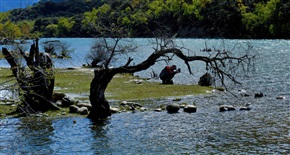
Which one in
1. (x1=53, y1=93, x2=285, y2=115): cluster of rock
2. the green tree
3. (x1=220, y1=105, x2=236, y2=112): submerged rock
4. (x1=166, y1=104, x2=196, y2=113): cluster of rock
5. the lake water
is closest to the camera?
the lake water

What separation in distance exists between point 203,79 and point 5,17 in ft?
108

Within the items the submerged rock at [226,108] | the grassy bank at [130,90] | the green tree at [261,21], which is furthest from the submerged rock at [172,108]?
the green tree at [261,21]

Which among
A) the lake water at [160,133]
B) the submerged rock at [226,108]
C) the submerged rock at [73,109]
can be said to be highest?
the submerged rock at [73,109]

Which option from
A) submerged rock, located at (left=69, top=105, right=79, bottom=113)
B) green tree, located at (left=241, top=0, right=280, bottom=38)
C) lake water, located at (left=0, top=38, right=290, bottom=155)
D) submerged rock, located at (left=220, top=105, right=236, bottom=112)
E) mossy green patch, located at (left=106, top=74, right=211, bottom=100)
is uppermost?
green tree, located at (left=241, top=0, right=280, bottom=38)

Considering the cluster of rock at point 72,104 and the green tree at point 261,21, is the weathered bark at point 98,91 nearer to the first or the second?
the cluster of rock at point 72,104

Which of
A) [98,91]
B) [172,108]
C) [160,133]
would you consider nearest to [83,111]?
[98,91]

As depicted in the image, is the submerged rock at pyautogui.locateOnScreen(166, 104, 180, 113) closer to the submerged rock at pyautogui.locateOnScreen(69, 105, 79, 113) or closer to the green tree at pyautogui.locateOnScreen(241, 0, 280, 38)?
the submerged rock at pyautogui.locateOnScreen(69, 105, 79, 113)

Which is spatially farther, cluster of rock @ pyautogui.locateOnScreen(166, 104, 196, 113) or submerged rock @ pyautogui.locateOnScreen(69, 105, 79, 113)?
Result: cluster of rock @ pyautogui.locateOnScreen(166, 104, 196, 113)

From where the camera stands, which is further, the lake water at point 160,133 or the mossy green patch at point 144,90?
the mossy green patch at point 144,90

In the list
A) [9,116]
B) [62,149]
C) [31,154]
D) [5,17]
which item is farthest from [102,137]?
[5,17]

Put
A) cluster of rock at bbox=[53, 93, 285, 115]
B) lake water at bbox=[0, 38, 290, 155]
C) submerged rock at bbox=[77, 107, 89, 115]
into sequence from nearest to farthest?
1. lake water at bbox=[0, 38, 290, 155]
2. submerged rock at bbox=[77, 107, 89, 115]
3. cluster of rock at bbox=[53, 93, 285, 115]

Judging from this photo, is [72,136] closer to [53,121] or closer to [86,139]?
[86,139]

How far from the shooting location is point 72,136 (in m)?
21.1

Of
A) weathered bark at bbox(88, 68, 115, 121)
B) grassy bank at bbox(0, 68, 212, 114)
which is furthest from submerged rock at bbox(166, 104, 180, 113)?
grassy bank at bbox(0, 68, 212, 114)
